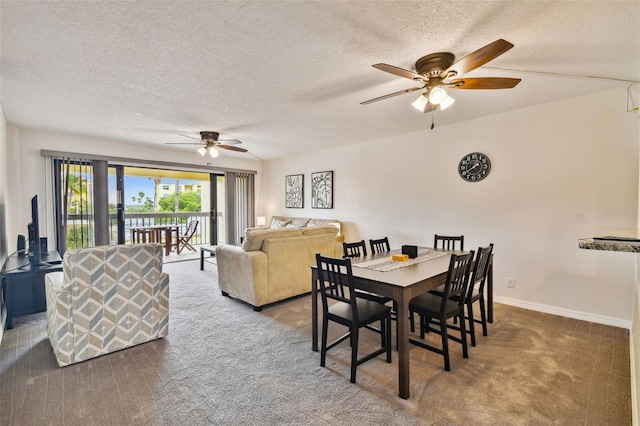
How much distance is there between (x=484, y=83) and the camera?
2.30m

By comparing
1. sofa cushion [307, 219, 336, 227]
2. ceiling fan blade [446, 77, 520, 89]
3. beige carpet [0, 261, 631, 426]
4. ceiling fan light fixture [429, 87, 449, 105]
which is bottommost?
beige carpet [0, 261, 631, 426]

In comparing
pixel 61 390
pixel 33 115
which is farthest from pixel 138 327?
pixel 33 115

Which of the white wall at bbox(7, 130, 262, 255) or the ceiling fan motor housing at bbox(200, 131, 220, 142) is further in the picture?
the ceiling fan motor housing at bbox(200, 131, 220, 142)

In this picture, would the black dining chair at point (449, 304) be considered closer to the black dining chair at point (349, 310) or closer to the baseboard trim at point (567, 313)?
the black dining chair at point (349, 310)

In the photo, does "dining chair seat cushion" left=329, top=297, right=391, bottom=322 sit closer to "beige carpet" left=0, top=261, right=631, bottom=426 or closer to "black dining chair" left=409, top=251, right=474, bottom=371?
"black dining chair" left=409, top=251, right=474, bottom=371

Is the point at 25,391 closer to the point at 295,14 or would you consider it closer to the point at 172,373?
the point at 172,373

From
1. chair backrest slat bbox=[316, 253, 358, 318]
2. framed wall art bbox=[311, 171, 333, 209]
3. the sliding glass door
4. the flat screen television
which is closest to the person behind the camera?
chair backrest slat bbox=[316, 253, 358, 318]

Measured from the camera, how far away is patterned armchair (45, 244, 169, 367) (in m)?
2.32

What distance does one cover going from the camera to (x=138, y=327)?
2648mm

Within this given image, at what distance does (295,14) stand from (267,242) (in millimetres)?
2404

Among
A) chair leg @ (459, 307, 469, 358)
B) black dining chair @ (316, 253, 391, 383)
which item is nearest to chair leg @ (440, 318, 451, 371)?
chair leg @ (459, 307, 469, 358)

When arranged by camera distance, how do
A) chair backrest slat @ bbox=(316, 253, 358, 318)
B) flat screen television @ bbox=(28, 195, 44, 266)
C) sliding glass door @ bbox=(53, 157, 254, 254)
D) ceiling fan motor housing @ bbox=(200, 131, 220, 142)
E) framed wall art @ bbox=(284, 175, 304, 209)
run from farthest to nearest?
framed wall art @ bbox=(284, 175, 304, 209)
sliding glass door @ bbox=(53, 157, 254, 254)
ceiling fan motor housing @ bbox=(200, 131, 220, 142)
flat screen television @ bbox=(28, 195, 44, 266)
chair backrest slat @ bbox=(316, 253, 358, 318)

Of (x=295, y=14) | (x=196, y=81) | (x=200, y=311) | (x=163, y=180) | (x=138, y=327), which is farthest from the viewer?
(x=163, y=180)

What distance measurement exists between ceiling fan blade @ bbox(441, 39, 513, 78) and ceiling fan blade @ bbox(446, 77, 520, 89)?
0.39 ft
